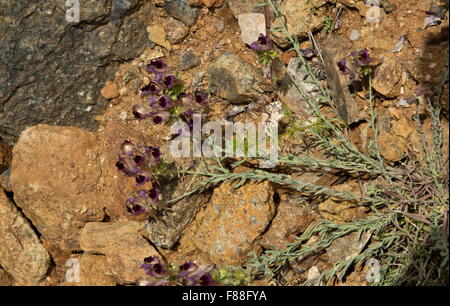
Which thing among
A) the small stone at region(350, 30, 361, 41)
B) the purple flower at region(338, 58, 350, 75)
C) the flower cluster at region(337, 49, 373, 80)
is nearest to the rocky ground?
the small stone at region(350, 30, 361, 41)

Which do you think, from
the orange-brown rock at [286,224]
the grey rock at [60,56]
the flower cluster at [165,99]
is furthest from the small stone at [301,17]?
the orange-brown rock at [286,224]

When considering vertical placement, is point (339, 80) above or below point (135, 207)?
above

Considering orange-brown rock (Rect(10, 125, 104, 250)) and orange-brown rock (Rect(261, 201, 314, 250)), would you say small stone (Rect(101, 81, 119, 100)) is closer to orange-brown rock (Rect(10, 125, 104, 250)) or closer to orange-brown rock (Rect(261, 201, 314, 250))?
orange-brown rock (Rect(10, 125, 104, 250))

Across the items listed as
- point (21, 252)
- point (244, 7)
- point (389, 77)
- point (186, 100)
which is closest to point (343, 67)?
point (389, 77)

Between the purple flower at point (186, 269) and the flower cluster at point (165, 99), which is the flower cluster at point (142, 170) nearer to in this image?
the flower cluster at point (165, 99)

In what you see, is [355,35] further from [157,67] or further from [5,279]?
[5,279]
